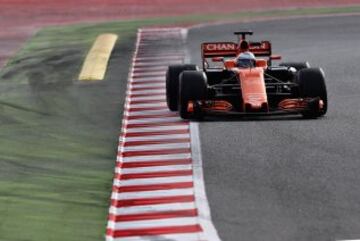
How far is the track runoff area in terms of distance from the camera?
640 inches

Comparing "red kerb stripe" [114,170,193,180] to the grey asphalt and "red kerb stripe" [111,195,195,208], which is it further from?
"red kerb stripe" [111,195,195,208]

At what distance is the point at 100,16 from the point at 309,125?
→ 27.4 meters

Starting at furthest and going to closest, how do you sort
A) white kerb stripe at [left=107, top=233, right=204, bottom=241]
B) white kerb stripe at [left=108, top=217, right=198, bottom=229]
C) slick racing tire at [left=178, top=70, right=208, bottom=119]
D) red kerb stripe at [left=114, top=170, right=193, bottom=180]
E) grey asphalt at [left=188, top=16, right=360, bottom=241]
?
slick racing tire at [left=178, top=70, right=208, bottom=119], red kerb stripe at [left=114, top=170, right=193, bottom=180], white kerb stripe at [left=108, top=217, right=198, bottom=229], grey asphalt at [left=188, top=16, right=360, bottom=241], white kerb stripe at [left=107, top=233, right=204, bottom=241]

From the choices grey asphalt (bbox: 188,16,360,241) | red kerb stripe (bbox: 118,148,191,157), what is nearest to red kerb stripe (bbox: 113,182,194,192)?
grey asphalt (bbox: 188,16,360,241)

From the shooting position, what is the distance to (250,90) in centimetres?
2308

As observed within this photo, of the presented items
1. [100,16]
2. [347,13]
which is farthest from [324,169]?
[100,16]

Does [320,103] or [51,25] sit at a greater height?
[320,103]

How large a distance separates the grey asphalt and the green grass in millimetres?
1852

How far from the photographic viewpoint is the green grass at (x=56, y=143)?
55.2 feet

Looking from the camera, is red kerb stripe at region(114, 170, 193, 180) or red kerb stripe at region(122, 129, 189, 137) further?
red kerb stripe at region(122, 129, 189, 137)

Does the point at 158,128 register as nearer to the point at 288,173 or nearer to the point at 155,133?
the point at 155,133

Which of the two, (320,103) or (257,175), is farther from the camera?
(320,103)

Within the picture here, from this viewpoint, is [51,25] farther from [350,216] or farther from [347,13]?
[350,216]

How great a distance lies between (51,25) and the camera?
47.2 metres
